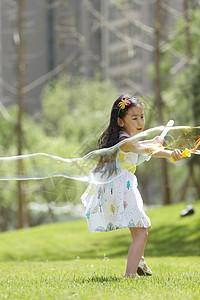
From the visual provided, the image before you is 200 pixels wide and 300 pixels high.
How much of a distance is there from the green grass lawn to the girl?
0.38m

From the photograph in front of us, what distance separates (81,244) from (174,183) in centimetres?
2216

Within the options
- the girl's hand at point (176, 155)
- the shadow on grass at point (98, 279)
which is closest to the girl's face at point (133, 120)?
the girl's hand at point (176, 155)

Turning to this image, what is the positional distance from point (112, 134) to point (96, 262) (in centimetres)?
439

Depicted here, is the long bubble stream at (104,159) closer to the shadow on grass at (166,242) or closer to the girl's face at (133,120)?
the girl's face at (133,120)

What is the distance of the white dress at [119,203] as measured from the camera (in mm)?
5363

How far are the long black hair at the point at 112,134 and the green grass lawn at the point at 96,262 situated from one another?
1.08 meters

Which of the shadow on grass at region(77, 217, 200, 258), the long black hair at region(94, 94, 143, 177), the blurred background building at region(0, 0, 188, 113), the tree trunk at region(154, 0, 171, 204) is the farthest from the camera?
the blurred background building at region(0, 0, 188, 113)

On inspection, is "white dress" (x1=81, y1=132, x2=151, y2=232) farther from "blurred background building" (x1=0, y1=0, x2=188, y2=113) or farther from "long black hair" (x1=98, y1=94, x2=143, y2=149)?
"blurred background building" (x1=0, y1=0, x2=188, y2=113)

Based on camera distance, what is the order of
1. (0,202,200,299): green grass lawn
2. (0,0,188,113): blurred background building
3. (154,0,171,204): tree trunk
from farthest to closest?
(0,0,188,113): blurred background building, (154,0,171,204): tree trunk, (0,202,200,299): green grass lawn

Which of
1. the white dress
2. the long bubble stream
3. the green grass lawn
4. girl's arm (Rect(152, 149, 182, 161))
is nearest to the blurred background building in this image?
the green grass lawn

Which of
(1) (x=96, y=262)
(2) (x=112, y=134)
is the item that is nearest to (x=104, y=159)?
(2) (x=112, y=134)

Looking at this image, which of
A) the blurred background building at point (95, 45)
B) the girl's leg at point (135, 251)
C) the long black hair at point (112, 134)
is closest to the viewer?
the girl's leg at point (135, 251)

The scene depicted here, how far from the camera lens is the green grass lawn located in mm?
4645

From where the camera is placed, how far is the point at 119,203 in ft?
17.8
